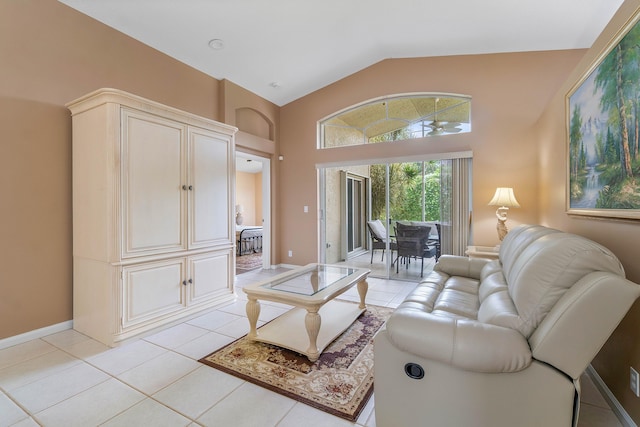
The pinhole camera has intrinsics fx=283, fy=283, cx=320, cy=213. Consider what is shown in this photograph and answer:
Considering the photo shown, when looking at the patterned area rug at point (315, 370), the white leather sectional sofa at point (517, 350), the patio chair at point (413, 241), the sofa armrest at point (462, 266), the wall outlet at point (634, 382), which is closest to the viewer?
the white leather sectional sofa at point (517, 350)

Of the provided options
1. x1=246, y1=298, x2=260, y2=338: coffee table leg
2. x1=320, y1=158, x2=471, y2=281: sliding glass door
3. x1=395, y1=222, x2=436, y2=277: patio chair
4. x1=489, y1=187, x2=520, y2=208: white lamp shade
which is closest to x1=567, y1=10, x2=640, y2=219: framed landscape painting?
x1=489, y1=187, x2=520, y2=208: white lamp shade

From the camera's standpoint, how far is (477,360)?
1.22 metres

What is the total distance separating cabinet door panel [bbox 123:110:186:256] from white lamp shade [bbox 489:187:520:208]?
3835 mm

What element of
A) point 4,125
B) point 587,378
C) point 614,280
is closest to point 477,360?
point 614,280

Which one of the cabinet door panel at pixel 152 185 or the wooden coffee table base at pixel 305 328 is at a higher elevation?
the cabinet door panel at pixel 152 185

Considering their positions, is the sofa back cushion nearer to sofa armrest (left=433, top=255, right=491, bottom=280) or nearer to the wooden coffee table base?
the wooden coffee table base

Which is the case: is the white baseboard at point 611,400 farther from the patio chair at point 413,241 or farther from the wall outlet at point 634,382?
the patio chair at point 413,241

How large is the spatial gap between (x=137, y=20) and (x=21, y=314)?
122 inches

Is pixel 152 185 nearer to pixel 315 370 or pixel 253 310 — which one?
pixel 253 310

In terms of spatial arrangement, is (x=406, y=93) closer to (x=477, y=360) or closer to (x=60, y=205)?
(x=477, y=360)

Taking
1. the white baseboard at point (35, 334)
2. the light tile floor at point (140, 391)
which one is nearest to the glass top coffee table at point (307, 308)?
the light tile floor at point (140, 391)

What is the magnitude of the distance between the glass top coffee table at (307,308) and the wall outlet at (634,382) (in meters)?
1.73

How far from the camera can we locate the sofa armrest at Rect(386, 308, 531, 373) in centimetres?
120

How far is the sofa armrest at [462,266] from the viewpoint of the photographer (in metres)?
2.82
